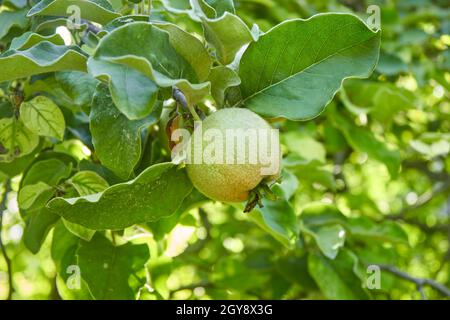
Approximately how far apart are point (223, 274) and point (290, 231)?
88 centimetres

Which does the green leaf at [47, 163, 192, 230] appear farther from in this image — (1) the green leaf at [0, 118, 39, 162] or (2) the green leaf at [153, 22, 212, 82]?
(1) the green leaf at [0, 118, 39, 162]

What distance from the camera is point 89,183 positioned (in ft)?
3.64

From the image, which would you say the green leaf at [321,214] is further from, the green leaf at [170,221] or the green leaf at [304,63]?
the green leaf at [304,63]

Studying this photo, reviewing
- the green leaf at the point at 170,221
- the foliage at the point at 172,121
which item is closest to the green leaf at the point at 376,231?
the foliage at the point at 172,121

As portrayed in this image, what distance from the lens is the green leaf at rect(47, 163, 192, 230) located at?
88 centimetres

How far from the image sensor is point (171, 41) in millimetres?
891

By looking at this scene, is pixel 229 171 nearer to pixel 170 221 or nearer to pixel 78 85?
pixel 78 85

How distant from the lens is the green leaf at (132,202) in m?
0.88

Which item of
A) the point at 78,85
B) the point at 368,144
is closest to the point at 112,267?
the point at 78,85

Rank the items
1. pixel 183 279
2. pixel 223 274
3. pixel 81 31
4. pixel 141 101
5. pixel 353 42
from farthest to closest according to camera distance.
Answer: pixel 183 279, pixel 223 274, pixel 81 31, pixel 353 42, pixel 141 101

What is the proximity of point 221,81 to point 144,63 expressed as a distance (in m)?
0.19

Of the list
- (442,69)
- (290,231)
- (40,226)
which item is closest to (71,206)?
(40,226)
